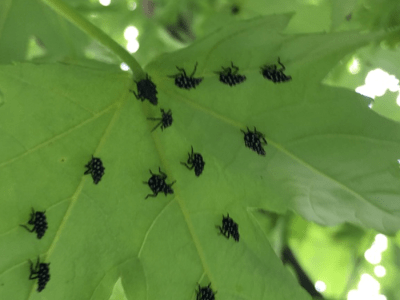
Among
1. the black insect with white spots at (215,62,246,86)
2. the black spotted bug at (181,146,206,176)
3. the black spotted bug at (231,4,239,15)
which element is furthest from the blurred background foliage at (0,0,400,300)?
the black spotted bug at (181,146,206,176)

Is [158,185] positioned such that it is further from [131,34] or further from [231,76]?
[131,34]

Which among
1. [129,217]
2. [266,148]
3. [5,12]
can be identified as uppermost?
[5,12]

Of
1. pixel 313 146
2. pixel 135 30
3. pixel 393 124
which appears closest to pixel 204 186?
pixel 313 146

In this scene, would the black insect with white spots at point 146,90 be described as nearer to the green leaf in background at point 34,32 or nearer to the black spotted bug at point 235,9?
the green leaf in background at point 34,32

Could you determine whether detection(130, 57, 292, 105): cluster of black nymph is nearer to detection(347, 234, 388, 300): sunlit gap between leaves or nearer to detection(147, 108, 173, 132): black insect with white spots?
detection(147, 108, 173, 132): black insect with white spots

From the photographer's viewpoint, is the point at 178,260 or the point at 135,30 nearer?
the point at 178,260

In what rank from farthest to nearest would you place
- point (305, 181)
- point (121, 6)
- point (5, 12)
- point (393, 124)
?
point (121, 6)
point (5, 12)
point (305, 181)
point (393, 124)

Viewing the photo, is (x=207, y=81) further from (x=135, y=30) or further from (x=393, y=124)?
(x=135, y=30)

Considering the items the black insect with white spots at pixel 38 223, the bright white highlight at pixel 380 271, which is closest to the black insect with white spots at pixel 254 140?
the black insect with white spots at pixel 38 223
